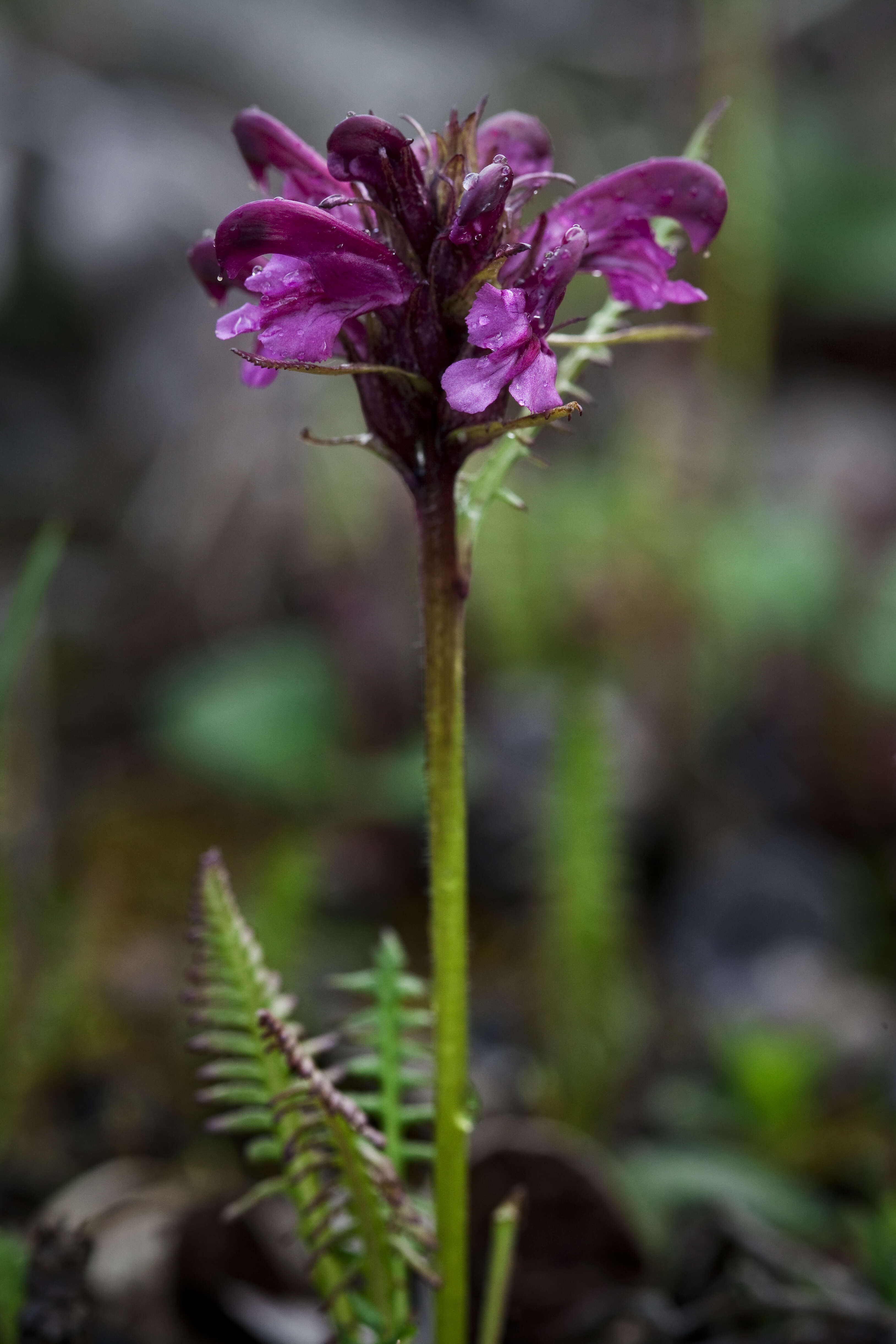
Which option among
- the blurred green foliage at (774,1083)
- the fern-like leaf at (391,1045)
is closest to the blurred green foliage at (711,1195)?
the blurred green foliage at (774,1083)

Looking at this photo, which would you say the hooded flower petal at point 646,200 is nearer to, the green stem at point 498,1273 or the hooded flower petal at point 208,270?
the hooded flower petal at point 208,270

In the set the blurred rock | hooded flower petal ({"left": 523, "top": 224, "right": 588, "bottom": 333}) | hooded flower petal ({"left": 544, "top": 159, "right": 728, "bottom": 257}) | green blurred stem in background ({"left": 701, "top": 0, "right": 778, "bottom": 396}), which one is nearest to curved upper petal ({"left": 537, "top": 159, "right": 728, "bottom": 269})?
hooded flower petal ({"left": 544, "top": 159, "right": 728, "bottom": 257})

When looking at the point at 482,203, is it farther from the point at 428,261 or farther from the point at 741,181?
the point at 741,181

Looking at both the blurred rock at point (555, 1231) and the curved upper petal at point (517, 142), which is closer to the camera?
the curved upper petal at point (517, 142)

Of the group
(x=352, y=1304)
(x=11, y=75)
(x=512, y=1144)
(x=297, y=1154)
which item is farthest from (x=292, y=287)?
(x=11, y=75)

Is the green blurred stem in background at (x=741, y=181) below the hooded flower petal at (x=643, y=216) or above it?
above

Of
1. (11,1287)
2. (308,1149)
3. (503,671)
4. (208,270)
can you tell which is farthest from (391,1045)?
(503,671)
